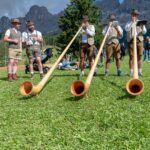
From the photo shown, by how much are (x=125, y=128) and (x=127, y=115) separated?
2.77ft

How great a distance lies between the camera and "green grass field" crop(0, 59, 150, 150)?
745 centimetres

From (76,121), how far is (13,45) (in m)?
7.75

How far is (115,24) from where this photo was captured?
15211mm

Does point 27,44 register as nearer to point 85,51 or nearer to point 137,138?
point 85,51

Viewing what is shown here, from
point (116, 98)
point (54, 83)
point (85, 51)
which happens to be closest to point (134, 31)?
point (85, 51)

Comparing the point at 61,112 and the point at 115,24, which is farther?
the point at 115,24

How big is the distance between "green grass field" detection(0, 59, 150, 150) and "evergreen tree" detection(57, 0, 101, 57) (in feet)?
126

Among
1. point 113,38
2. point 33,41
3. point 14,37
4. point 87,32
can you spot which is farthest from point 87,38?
point 14,37

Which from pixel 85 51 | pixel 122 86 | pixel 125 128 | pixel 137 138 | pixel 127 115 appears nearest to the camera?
pixel 137 138

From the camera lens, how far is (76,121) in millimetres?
8719

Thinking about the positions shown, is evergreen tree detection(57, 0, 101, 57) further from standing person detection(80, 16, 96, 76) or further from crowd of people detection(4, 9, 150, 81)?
standing person detection(80, 16, 96, 76)

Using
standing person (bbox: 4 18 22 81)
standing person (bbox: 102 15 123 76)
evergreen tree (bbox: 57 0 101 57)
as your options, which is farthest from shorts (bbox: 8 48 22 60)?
evergreen tree (bbox: 57 0 101 57)

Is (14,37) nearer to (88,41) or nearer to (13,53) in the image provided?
(13,53)

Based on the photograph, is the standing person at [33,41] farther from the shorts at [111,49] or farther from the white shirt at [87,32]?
the shorts at [111,49]
